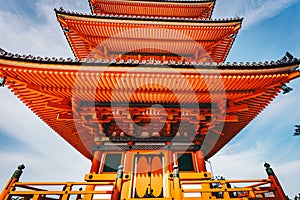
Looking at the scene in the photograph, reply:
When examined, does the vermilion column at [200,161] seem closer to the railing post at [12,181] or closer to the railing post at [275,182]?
the railing post at [275,182]

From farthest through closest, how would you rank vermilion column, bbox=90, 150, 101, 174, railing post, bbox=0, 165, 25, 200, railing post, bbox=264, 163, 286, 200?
vermilion column, bbox=90, 150, 101, 174, railing post, bbox=264, 163, 286, 200, railing post, bbox=0, 165, 25, 200

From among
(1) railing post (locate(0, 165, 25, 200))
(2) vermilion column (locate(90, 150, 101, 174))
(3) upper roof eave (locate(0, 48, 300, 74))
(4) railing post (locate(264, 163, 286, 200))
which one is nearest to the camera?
(1) railing post (locate(0, 165, 25, 200))

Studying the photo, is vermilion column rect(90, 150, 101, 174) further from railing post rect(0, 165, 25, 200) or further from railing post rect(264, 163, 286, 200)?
railing post rect(264, 163, 286, 200)

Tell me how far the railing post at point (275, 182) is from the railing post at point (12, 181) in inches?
284

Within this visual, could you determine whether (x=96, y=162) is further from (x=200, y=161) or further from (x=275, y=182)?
(x=275, y=182)

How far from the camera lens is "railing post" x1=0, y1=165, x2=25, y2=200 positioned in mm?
4126

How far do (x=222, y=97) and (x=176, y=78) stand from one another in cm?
193

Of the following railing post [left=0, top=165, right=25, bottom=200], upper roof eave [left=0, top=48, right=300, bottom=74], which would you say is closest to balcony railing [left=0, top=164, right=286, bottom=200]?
railing post [left=0, top=165, right=25, bottom=200]

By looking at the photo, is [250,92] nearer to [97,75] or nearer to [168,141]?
[168,141]

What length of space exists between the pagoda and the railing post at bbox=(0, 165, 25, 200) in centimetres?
2

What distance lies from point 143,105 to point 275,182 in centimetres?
465

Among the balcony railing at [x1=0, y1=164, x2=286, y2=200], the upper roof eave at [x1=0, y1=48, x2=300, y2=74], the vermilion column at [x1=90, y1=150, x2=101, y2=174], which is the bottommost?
the balcony railing at [x1=0, y1=164, x2=286, y2=200]

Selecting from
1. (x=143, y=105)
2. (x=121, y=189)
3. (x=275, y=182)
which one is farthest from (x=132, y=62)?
(x=275, y=182)

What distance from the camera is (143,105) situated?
19.8 feet
